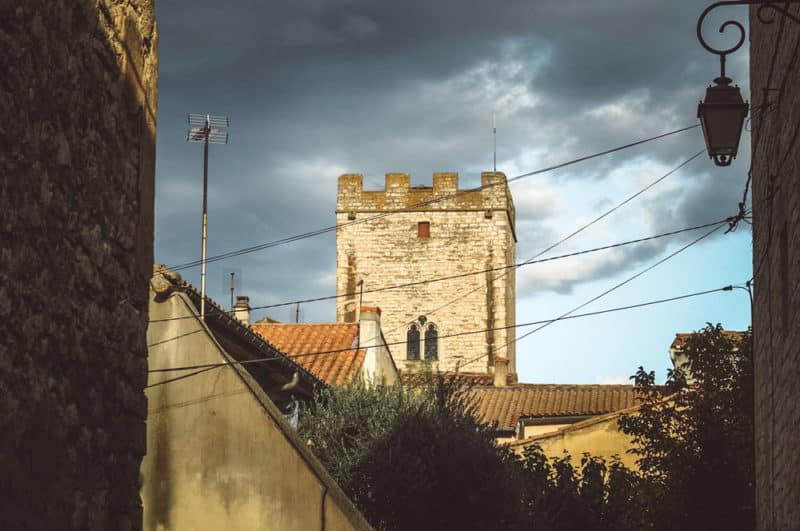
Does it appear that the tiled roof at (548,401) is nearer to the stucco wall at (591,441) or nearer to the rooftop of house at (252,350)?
the stucco wall at (591,441)

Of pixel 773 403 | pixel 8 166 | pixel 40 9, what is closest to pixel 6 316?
pixel 8 166

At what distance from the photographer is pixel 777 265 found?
9.86 meters

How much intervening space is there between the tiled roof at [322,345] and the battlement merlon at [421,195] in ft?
94.3

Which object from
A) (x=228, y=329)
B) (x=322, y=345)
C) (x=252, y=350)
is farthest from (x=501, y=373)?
(x=228, y=329)

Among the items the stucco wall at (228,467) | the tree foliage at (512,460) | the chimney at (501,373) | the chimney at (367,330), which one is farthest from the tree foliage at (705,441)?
the chimney at (501,373)

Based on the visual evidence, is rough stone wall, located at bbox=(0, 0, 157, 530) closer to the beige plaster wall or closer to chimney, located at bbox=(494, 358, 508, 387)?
the beige plaster wall

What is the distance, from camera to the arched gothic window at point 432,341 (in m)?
55.5

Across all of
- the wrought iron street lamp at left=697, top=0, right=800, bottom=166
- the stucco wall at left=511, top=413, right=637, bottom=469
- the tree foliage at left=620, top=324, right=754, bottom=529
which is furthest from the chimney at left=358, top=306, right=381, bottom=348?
the wrought iron street lamp at left=697, top=0, right=800, bottom=166

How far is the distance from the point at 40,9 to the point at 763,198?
817cm

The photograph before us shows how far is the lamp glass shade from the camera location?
340 inches

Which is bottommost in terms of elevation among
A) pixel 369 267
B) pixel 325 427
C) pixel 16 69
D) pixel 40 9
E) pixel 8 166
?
pixel 325 427

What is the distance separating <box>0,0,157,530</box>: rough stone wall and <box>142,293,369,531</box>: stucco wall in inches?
176

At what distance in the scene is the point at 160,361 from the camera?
11.4 metres

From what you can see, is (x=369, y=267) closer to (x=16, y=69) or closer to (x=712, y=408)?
(x=712, y=408)
